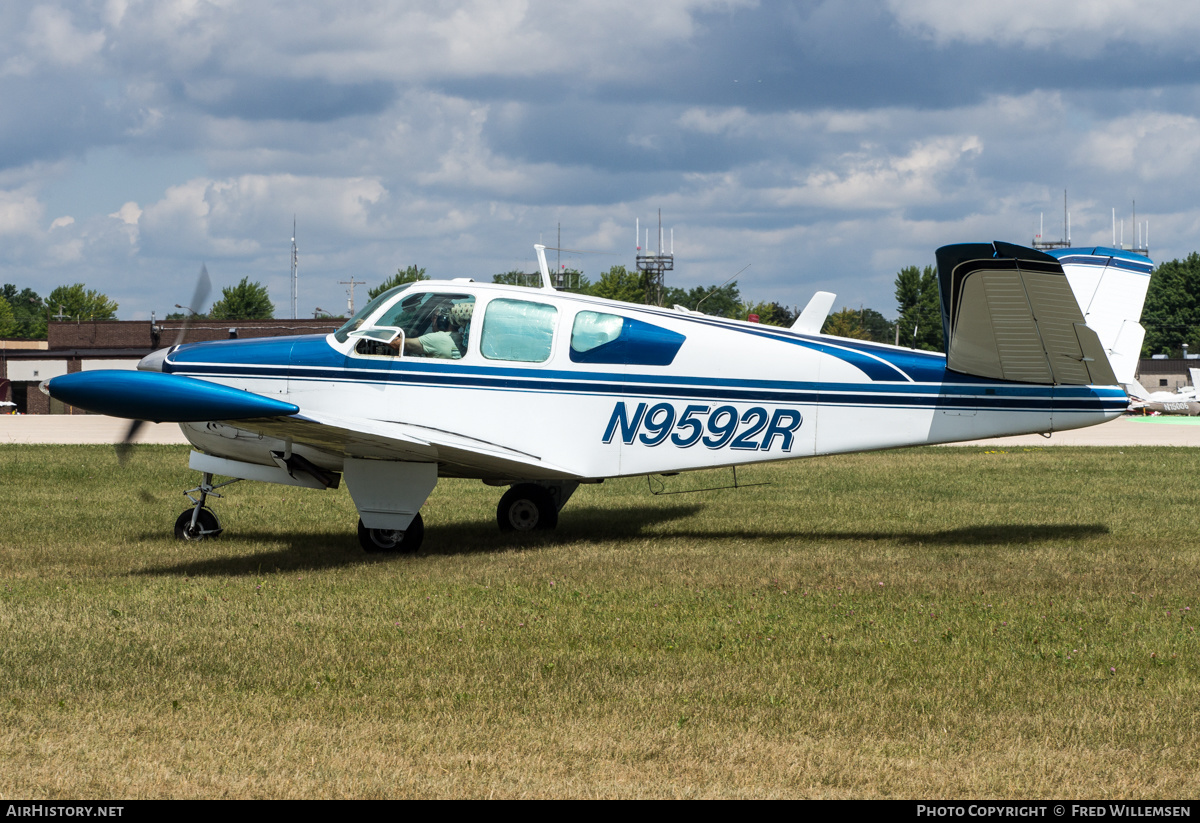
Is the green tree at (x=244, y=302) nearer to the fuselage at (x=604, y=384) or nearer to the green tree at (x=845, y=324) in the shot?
the green tree at (x=845, y=324)

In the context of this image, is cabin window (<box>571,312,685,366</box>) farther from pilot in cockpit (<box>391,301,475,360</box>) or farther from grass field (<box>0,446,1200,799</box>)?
grass field (<box>0,446,1200,799</box>)

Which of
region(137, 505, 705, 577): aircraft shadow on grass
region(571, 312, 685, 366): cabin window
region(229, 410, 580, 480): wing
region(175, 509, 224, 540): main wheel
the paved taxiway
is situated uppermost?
region(571, 312, 685, 366): cabin window

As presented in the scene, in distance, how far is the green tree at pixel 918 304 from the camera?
337 ft

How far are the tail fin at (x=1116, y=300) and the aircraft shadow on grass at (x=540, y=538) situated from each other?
2.00m

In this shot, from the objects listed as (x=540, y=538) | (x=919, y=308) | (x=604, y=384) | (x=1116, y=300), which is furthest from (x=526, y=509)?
(x=919, y=308)

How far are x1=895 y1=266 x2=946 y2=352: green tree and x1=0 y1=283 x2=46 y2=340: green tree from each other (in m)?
100

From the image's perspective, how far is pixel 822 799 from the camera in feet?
13.9

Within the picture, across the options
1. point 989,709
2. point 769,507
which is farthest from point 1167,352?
point 989,709

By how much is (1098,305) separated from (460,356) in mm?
5939

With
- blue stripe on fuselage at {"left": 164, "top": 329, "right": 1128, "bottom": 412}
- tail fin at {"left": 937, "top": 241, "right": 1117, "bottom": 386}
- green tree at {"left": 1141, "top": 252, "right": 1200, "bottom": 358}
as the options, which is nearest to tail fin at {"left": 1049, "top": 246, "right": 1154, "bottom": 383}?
tail fin at {"left": 937, "top": 241, "right": 1117, "bottom": 386}

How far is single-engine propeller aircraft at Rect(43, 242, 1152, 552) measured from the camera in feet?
33.3

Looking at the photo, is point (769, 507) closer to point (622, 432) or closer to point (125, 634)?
point (622, 432)

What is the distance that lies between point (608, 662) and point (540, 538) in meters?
5.40

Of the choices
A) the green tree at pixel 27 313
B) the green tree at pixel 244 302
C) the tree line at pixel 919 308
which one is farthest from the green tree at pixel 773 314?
the green tree at pixel 27 313
